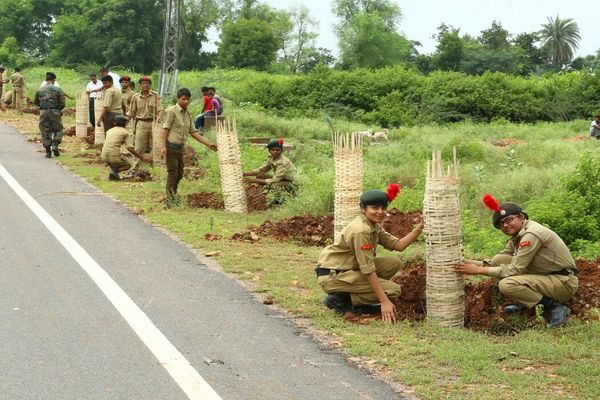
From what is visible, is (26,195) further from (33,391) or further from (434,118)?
(434,118)

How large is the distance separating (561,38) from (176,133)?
109481mm

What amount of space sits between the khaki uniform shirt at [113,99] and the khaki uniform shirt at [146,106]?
960 millimetres

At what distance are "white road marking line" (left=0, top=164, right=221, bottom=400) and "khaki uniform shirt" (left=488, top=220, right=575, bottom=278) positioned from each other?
301 centimetres

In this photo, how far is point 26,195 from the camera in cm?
1570

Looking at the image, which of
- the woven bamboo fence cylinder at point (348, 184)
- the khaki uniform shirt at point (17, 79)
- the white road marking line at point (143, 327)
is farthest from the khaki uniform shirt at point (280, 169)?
the khaki uniform shirt at point (17, 79)

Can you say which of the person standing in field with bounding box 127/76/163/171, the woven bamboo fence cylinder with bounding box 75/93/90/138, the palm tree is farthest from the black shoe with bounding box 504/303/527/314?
the palm tree

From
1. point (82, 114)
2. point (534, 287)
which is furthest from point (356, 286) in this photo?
point (82, 114)

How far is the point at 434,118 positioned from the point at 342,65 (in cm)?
5472

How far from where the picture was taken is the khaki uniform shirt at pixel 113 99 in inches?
770

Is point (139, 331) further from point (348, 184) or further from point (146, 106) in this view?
point (146, 106)

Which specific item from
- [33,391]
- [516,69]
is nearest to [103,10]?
[516,69]

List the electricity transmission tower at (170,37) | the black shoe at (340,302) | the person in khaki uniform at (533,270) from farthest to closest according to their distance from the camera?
the electricity transmission tower at (170,37)
the black shoe at (340,302)
the person in khaki uniform at (533,270)

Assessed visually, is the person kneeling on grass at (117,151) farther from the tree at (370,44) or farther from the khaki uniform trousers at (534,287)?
the tree at (370,44)

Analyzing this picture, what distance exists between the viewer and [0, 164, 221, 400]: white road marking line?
6250 mm
